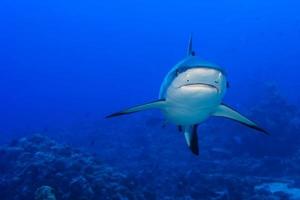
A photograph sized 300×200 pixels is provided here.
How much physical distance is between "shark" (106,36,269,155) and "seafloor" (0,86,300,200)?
4.88 metres

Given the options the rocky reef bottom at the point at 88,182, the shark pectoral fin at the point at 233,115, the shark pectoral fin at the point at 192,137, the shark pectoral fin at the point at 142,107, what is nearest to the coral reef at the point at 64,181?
the rocky reef bottom at the point at 88,182

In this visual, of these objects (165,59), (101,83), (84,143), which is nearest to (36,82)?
(101,83)

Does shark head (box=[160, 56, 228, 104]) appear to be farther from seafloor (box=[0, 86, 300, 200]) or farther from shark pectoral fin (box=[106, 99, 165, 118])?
seafloor (box=[0, 86, 300, 200])

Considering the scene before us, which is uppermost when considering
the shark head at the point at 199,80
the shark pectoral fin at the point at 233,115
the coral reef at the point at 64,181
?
the coral reef at the point at 64,181

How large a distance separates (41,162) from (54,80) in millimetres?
175625

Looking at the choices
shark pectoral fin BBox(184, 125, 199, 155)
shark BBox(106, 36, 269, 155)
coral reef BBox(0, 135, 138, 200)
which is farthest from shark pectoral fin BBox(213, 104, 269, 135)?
coral reef BBox(0, 135, 138, 200)

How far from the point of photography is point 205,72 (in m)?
3.18

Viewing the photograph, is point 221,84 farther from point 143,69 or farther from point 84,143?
point 143,69

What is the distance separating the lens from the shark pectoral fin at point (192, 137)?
4734 mm

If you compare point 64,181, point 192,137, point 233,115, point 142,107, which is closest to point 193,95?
point 142,107

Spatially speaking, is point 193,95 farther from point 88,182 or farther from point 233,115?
point 88,182

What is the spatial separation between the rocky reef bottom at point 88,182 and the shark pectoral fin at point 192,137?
447 centimetres

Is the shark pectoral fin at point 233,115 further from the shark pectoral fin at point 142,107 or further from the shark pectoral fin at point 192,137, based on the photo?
Answer: the shark pectoral fin at point 142,107

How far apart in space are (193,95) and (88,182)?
666 centimetres
